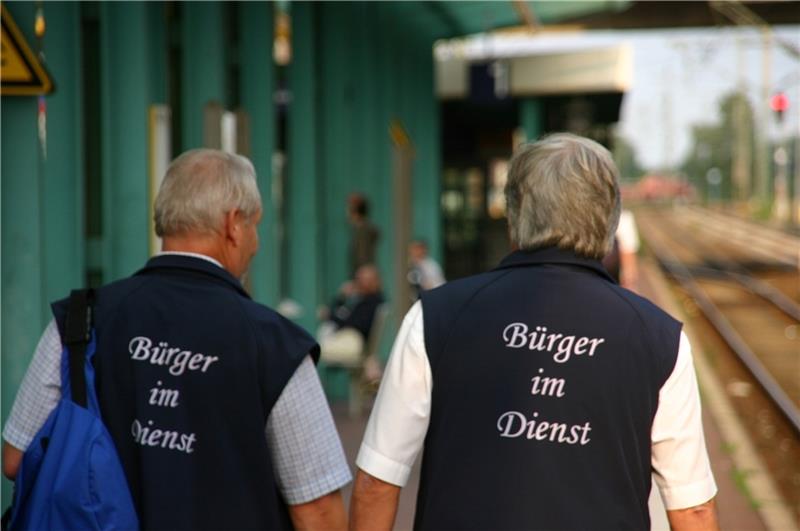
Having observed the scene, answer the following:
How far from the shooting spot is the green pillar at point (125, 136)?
6.36 meters

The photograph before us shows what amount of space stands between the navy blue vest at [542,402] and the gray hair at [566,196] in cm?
7

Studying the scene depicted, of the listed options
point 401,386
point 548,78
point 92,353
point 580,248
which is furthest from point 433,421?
point 548,78

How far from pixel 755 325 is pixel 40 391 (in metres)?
18.6

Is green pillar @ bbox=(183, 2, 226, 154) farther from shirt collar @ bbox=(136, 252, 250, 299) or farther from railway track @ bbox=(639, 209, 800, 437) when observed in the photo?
railway track @ bbox=(639, 209, 800, 437)

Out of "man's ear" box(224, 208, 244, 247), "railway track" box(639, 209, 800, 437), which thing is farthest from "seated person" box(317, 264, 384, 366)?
"man's ear" box(224, 208, 244, 247)

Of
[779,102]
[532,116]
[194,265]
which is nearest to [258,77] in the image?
[194,265]

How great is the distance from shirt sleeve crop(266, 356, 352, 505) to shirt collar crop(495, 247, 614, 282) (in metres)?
0.50

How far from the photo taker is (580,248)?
2.72 m

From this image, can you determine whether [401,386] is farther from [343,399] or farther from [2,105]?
[343,399]

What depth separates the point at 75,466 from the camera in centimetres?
275

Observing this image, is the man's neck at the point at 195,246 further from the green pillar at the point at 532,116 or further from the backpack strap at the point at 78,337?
the green pillar at the point at 532,116

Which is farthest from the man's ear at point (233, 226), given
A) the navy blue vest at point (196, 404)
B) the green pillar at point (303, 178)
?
the green pillar at point (303, 178)

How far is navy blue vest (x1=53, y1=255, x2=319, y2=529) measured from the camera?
2.80 metres

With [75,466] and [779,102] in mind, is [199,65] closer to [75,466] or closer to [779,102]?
[75,466]
